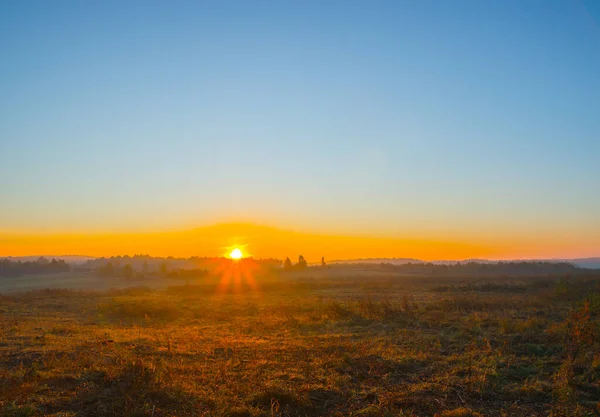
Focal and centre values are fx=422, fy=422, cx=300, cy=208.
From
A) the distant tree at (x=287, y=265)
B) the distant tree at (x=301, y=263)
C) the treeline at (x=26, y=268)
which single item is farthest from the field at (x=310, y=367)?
the distant tree at (x=301, y=263)

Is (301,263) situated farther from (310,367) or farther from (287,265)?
(310,367)

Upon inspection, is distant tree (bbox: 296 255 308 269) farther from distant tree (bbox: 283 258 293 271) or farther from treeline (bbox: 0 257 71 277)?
treeline (bbox: 0 257 71 277)

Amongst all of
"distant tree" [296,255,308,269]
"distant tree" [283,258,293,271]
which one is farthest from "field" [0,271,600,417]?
"distant tree" [296,255,308,269]

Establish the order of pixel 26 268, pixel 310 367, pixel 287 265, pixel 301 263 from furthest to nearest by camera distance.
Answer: pixel 301 263 → pixel 287 265 → pixel 26 268 → pixel 310 367

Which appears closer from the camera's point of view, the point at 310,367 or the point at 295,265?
the point at 310,367

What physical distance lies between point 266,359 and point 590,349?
9.86 meters

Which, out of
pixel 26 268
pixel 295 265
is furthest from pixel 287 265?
pixel 26 268

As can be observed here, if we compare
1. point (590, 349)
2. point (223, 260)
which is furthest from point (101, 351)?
point (223, 260)

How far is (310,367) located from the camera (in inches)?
449

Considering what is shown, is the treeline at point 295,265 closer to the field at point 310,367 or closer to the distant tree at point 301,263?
the distant tree at point 301,263

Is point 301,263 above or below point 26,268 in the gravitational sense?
above

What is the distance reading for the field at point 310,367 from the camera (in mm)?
8344

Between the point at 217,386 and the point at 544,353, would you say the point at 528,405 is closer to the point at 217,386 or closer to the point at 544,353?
the point at 544,353

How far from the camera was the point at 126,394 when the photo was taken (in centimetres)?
855
